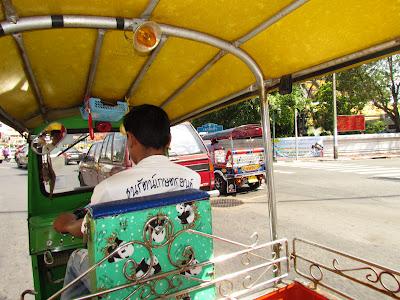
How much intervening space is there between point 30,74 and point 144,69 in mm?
947

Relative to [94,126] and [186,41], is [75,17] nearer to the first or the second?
[186,41]

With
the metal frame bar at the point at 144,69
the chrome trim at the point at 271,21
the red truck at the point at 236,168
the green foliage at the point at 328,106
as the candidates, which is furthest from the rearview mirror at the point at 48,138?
the green foliage at the point at 328,106

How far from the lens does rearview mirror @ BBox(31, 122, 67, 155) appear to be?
311cm

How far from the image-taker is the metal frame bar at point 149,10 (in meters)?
1.82

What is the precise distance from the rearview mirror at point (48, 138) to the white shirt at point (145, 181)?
1.58m

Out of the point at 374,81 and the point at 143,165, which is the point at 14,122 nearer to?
the point at 143,165

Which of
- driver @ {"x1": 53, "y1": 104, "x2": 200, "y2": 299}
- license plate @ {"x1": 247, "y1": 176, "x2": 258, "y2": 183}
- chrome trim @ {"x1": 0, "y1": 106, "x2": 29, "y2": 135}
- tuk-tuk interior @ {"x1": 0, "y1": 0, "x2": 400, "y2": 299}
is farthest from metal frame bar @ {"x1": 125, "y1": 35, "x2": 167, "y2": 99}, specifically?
license plate @ {"x1": 247, "y1": 176, "x2": 258, "y2": 183}

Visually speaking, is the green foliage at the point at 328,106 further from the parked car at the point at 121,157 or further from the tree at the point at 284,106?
the parked car at the point at 121,157

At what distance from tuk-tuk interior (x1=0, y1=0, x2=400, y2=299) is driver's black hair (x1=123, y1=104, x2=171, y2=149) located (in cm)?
42

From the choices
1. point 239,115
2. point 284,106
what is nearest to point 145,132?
point 284,106

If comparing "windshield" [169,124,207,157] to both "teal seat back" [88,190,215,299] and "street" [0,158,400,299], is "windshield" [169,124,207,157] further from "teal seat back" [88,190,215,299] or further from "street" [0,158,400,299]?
"teal seat back" [88,190,215,299]

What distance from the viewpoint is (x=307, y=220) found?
6625mm

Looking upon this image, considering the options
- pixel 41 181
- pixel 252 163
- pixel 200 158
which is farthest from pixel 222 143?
pixel 41 181

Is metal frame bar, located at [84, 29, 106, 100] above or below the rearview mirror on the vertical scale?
above
